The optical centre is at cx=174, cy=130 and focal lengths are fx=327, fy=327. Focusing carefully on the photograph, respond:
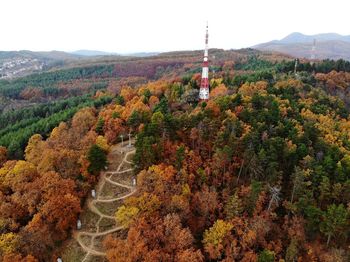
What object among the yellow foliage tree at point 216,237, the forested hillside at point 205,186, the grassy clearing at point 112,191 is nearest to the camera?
the yellow foliage tree at point 216,237

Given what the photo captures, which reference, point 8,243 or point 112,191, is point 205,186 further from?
point 8,243

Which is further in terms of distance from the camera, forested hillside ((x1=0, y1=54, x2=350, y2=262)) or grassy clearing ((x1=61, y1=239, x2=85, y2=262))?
grassy clearing ((x1=61, y1=239, x2=85, y2=262))

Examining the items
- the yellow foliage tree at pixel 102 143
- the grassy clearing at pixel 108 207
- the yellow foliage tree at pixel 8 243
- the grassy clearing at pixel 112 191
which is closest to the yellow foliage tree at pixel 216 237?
the grassy clearing at pixel 108 207

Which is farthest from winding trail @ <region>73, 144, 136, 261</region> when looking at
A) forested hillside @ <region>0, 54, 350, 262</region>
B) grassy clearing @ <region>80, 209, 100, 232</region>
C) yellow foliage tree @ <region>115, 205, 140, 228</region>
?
yellow foliage tree @ <region>115, 205, 140, 228</region>

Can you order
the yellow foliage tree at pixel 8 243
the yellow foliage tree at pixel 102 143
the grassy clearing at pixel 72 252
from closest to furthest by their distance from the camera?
1. the yellow foliage tree at pixel 8 243
2. the grassy clearing at pixel 72 252
3. the yellow foliage tree at pixel 102 143

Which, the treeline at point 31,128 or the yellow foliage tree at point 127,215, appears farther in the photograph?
the treeline at point 31,128

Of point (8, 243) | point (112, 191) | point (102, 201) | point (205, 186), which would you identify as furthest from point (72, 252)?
point (205, 186)

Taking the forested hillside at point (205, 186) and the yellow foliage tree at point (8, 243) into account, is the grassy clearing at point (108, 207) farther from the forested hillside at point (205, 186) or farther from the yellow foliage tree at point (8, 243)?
the yellow foliage tree at point (8, 243)

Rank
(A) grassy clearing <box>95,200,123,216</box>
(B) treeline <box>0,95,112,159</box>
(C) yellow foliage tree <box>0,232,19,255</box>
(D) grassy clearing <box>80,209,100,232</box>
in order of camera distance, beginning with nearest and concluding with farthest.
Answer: (C) yellow foliage tree <box>0,232,19,255</box>
(D) grassy clearing <box>80,209,100,232</box>
(A) grassy clearing <box>95,200,123,216</box>
(B) treeline <box>0,95,112,159</box>

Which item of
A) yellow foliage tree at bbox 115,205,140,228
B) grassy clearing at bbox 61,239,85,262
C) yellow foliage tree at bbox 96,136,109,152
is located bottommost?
grassy clearing at bbox 61,239,85,262

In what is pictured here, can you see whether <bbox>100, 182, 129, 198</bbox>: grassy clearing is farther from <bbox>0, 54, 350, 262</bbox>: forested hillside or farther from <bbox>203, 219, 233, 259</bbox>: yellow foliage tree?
<bbox>203, 219, 233, 259</bbox>: yellow foliage tree
